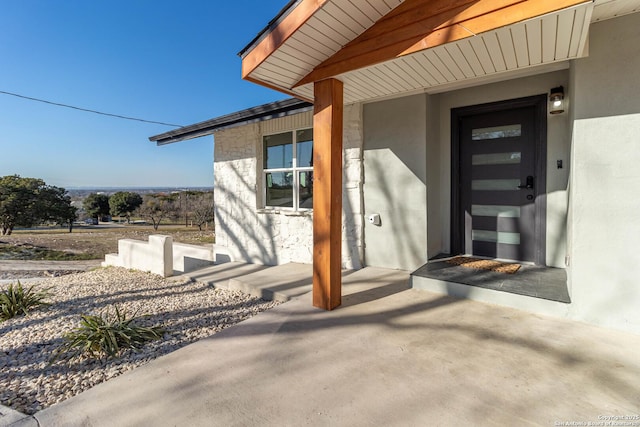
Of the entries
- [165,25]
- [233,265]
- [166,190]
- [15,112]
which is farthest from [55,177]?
[233,265]

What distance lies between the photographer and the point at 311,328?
2627 mm

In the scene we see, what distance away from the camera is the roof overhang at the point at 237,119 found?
465cm

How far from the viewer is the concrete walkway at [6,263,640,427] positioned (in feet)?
5.09

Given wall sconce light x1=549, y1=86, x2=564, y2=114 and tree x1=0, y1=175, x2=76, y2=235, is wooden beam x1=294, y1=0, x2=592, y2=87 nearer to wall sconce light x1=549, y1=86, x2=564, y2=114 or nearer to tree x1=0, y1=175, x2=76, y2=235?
wall sconce light x1=549, y1=86, x2=564, y2=114

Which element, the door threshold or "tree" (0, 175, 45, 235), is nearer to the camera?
the door threshold

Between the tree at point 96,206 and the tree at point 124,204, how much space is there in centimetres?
133

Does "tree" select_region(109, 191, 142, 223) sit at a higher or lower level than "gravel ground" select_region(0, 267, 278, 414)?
higher

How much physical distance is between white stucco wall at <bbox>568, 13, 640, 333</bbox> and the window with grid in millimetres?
3664

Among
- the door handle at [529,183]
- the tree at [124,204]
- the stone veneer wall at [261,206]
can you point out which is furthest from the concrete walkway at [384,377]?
the tree at [124,204]

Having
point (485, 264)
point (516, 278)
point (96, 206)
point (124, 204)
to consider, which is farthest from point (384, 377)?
point (96, 206)

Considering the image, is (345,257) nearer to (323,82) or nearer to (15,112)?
(323,82)

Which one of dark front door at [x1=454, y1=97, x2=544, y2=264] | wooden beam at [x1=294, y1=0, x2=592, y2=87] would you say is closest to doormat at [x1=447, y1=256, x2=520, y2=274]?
dark front door at [x1=454, y1=97, x2=544, y2=264]

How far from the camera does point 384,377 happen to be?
1872 millimetres

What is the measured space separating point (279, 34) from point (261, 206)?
3.87 metres
